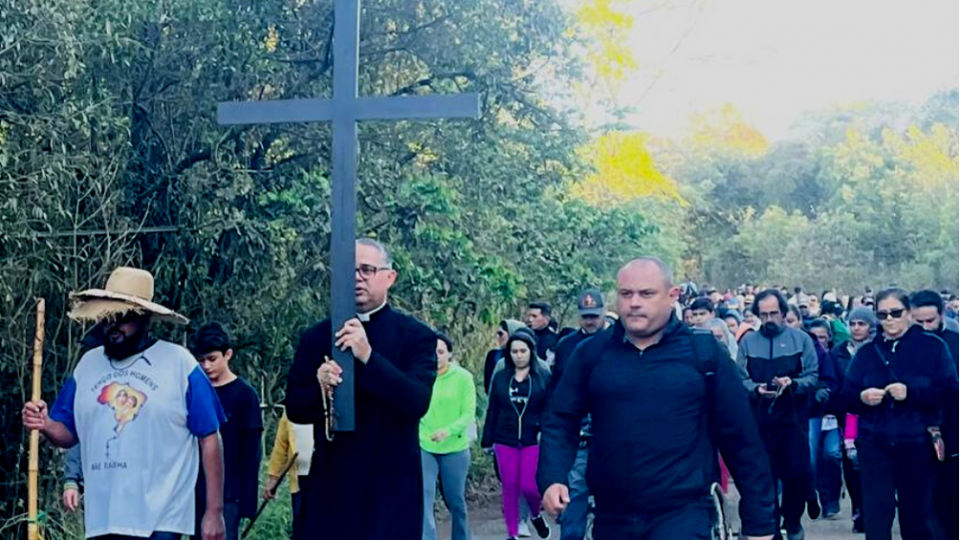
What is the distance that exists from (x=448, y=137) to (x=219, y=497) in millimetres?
6939

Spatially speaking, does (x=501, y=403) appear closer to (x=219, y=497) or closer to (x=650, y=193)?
(x=219, y=497)

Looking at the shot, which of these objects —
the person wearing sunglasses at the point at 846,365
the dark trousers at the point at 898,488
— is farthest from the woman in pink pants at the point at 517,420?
the dark trousers at the point at 898,488

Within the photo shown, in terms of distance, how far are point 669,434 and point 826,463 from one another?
7.08 m

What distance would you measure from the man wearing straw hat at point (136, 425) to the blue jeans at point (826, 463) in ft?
23.7

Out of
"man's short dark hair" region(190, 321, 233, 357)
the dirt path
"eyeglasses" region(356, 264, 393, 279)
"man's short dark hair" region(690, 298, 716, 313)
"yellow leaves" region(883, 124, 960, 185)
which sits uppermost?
"yellow leaves" region(883, 124, 960, 185)

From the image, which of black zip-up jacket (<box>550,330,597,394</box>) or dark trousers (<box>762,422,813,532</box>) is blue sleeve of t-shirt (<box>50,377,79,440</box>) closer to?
black zip-up jacket (<box>550,330,597,394</box>)

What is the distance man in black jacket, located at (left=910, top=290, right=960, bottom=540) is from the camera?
8461mm

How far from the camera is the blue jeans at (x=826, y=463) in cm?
1201

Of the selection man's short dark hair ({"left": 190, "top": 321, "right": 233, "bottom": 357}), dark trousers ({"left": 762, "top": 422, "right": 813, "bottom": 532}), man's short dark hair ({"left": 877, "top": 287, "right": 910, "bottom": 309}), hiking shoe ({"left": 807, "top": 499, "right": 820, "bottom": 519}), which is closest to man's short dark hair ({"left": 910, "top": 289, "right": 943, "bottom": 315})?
man's short dark hair ({"left": 877, "top": 287, "right": 910, "bottom": 309})

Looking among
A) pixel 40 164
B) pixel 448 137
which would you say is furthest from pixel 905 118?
pixel 40 164

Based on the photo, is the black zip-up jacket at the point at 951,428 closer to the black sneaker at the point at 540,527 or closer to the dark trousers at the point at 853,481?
the dark trousers at the point at 853,481

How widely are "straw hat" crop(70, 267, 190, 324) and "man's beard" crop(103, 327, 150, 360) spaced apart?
0.36 feet

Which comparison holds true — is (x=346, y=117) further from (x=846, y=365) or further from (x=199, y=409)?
(x=846, y=365)

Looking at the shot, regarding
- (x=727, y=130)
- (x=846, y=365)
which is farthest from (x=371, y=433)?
(x=727, y=130)
